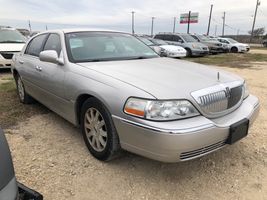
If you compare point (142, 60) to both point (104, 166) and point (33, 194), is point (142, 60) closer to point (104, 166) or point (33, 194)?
point (104, 166)

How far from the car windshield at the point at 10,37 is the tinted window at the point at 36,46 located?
18.5 ft

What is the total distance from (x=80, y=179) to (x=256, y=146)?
2212 mm

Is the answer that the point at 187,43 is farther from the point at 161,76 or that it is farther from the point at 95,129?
the point at 95,129

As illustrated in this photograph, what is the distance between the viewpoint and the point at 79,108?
10.5ft

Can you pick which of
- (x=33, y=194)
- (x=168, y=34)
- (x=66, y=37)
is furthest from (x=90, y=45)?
(x=168, y=34)

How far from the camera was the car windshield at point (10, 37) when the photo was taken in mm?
9717

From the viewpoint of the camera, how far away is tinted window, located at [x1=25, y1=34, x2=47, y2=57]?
436 cm

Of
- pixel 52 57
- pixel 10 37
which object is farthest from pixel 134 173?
pixel 10 37

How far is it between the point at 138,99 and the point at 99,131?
74 cm

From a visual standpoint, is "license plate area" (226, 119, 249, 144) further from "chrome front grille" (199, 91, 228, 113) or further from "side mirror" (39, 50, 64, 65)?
"side mirror" (39, 50, 64, 65)

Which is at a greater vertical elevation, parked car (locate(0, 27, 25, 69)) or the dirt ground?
parked car (locate(0, 27, 25, 69))

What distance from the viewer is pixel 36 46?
4531mm

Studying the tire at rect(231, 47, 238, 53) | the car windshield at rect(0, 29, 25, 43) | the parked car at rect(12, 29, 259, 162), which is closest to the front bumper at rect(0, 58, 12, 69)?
the car windshield at rect(0, 29, 25, 43)

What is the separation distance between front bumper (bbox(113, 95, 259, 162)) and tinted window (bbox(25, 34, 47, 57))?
250 centimetres
